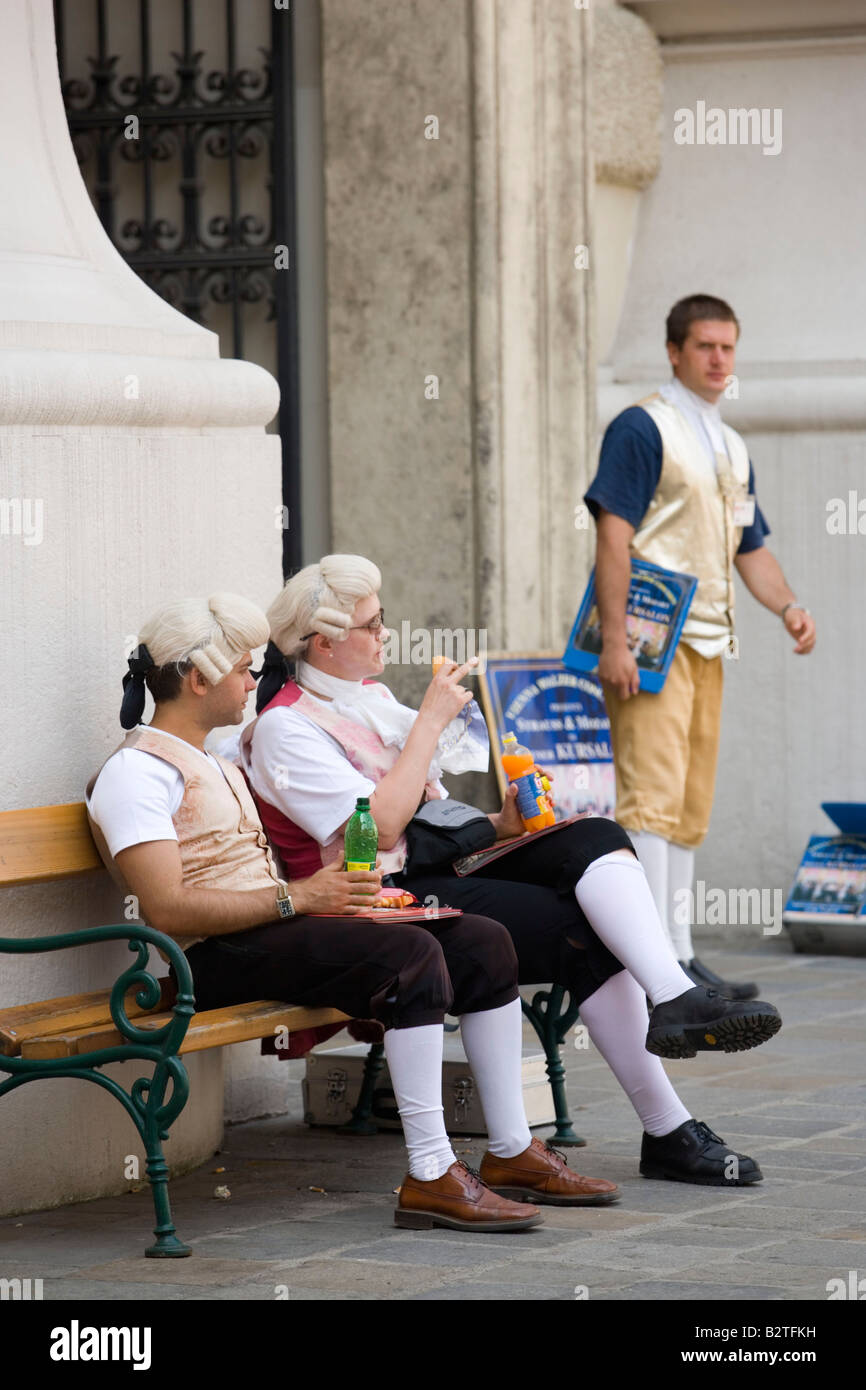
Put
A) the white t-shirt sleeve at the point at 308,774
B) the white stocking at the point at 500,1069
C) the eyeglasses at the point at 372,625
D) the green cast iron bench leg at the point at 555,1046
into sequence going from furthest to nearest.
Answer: the green cast iron bench leg at the point at 555,1046 → the eyeglasses at the point at 372,625 → the white t-shirt sleeve at the point at 308,774 → the white stocking at the point at 500,1069

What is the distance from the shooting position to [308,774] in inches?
197

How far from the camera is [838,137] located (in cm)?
943

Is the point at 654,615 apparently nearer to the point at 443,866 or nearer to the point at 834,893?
the point at 834,893

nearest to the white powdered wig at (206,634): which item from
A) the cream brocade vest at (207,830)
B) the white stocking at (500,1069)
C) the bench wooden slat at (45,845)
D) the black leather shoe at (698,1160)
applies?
the cream brocade vest at (207,830)

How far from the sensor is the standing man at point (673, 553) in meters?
7.50

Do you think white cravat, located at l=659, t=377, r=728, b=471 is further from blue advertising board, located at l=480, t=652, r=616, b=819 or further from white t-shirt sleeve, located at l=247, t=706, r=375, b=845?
white t-shirt sleeve, located at l=247, t=706, r=375, b=845

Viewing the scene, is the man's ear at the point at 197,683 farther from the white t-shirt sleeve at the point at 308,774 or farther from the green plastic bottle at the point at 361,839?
the green plastic bottle at the point at 361,839

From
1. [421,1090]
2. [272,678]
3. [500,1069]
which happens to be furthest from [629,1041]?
[272,678]

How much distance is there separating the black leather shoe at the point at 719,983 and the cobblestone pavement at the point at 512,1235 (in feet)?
3.53

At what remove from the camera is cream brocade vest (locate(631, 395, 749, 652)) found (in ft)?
24.8

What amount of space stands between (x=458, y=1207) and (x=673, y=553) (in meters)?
3.37

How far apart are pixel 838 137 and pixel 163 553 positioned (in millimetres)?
4961

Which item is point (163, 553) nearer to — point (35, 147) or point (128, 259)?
point (35, 147)
